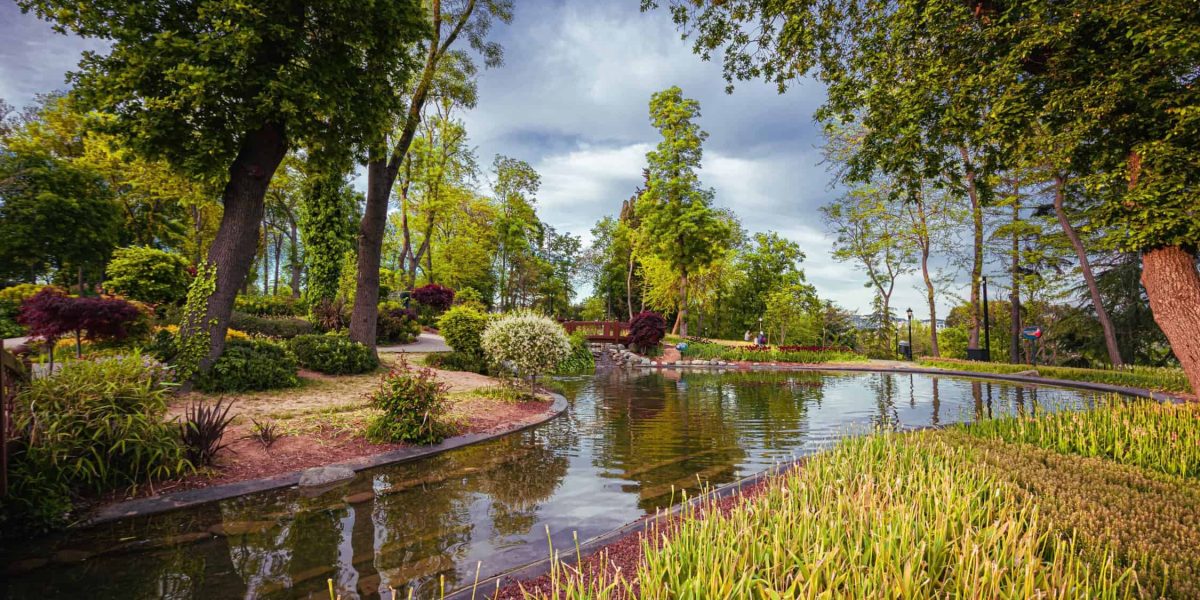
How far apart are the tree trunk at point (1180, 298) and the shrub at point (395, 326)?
798 inches

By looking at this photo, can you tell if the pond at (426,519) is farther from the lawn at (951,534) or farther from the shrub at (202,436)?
the shrub at (202,436)

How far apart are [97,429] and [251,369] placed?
4.86 metres

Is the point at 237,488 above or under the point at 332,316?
under

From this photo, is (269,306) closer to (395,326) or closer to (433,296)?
(433,296)

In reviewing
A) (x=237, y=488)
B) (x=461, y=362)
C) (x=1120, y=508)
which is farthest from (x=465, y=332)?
(x=1120, y=508)

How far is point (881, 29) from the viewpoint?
27.1ft

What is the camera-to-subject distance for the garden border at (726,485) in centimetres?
291

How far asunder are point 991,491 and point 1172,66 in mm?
7298

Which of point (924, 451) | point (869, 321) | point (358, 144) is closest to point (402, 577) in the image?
point (924, 451)

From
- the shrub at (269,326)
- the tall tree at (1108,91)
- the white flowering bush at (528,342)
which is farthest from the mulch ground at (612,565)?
the shrub at (269,326)

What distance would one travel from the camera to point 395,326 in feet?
63.4

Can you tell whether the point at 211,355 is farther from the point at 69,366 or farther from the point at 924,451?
the point at 924,451

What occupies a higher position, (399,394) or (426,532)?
(399,394)

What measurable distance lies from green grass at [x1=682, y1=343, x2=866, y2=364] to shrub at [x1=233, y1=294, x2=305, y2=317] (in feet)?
67.1
